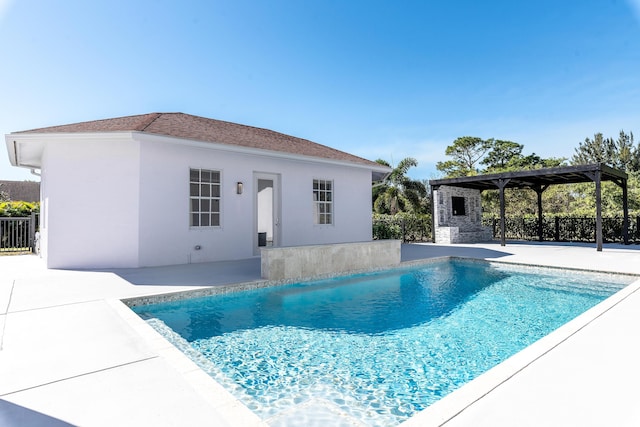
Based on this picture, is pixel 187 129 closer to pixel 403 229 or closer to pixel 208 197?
pixel 208 197

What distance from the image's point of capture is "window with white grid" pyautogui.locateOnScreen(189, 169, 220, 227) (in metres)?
9.03

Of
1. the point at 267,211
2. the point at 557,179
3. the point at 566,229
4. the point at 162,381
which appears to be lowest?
the point at 162,381

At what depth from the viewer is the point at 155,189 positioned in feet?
27.4

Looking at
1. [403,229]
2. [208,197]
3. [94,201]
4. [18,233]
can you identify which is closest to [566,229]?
[403,229]

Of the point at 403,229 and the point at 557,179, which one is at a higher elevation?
the point at 557,179

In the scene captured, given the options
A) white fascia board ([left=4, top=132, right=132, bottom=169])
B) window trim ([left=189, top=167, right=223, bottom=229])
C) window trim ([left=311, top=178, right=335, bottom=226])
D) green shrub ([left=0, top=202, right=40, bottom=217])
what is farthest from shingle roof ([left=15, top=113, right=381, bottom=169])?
green shrub ([left=0, top=202, right=40, bottom=217])

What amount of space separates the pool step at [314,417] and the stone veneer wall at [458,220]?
14.1m


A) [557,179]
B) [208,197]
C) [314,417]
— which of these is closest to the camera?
[314,417]

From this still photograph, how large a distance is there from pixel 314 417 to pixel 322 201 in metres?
9.67

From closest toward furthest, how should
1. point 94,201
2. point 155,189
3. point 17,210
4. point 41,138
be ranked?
point 41,138
point 94,201
point 155,189
point 17,210

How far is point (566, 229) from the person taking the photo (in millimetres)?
16156

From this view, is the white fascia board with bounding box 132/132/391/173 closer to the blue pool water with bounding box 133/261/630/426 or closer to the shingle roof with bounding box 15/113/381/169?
the shingle roof with bounding box 15/113/381/169

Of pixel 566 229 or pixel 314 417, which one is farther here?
pixel 566 229

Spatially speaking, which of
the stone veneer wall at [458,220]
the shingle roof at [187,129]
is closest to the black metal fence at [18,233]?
the shingle roof at [187,129]
